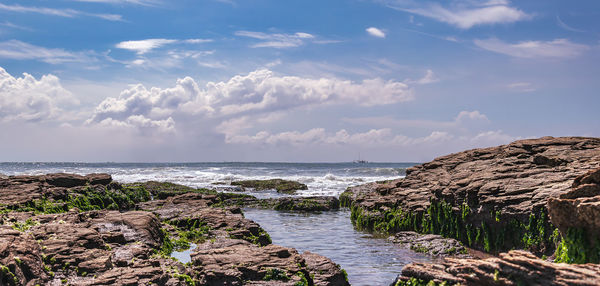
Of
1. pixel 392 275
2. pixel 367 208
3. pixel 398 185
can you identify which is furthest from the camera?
pixel 398 185

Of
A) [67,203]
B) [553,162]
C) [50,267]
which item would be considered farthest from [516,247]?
[67,203]

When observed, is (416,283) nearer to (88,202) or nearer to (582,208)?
(582,208)

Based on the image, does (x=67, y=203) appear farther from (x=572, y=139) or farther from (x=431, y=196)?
(x=572, y=139)

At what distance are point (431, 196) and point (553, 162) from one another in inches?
190

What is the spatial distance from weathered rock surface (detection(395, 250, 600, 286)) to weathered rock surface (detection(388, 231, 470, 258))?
21.0ft

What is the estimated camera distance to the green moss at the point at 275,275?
344 inches

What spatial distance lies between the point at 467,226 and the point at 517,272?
9496mm

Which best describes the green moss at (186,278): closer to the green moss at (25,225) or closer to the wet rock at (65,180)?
the green moss at (25,225)

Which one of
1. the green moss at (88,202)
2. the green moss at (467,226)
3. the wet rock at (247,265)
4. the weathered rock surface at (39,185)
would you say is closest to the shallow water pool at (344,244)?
the green moss at (467,226)

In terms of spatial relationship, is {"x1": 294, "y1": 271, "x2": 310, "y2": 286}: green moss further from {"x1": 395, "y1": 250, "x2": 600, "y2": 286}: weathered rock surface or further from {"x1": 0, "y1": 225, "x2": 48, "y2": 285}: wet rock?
{"x1": 0, "y1": 225, "x2": 48, "y2": 285}: wet rock

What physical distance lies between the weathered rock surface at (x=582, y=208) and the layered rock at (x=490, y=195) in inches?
159

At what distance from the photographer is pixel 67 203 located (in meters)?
18.5

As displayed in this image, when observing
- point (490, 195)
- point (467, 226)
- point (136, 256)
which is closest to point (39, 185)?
point (136, 256)

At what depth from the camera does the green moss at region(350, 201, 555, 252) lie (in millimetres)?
12797
